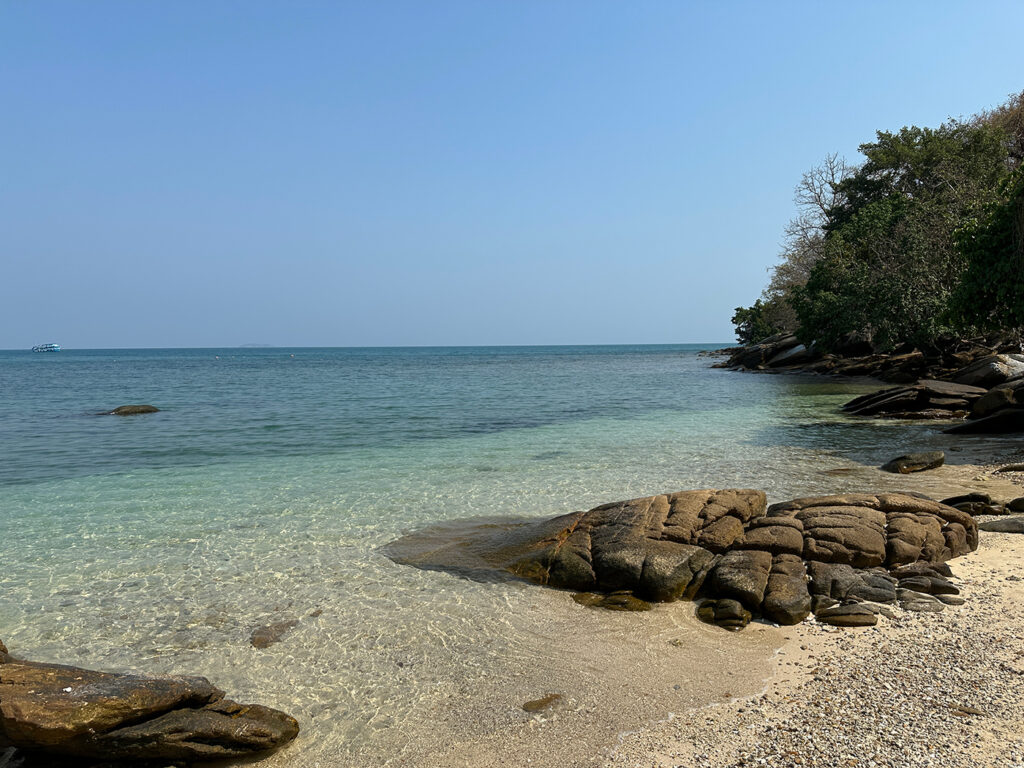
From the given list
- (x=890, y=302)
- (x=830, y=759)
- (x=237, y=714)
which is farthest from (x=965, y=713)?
(x=890, y=302)

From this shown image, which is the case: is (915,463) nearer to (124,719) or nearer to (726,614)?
(726,614)

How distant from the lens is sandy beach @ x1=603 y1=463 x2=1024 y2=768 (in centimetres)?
396

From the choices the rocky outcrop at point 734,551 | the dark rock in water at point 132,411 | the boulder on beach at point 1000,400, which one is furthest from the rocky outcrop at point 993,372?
the dark rock in water at point 132,411

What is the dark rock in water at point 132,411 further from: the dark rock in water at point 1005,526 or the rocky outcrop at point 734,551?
the dark rock in water at point 1005,526

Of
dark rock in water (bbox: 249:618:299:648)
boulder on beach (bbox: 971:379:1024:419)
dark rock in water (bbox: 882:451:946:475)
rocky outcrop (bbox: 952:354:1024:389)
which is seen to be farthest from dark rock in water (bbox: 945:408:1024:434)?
dark rock in water (bbox: 249:618:299:648)

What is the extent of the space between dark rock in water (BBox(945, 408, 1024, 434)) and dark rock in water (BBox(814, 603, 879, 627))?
14184mm

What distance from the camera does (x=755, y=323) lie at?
8038 centimetres

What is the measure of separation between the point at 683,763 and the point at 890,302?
3341 centimetres

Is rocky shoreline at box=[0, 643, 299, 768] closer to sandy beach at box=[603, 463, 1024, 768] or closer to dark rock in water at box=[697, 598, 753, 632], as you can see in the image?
sandy beach at box=[603, 463, 1024, 768]

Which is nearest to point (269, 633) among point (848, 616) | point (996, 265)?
point (848, 616)

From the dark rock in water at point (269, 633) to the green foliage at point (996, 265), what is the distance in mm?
19227

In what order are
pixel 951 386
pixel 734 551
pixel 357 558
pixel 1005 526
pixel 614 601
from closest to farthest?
pixel 614 601, pixel 734 551, pixel 1005 526, pixel 357 558, pixel 951 386

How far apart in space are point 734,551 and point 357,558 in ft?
15.4

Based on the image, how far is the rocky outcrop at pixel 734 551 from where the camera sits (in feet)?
21.3
